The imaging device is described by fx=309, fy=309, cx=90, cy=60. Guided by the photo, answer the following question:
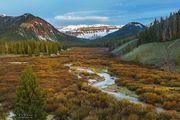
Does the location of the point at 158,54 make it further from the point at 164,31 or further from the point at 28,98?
the point at 28,98

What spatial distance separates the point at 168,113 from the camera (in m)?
26.5

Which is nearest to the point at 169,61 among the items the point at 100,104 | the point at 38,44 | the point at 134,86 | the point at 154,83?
the point at 154,83

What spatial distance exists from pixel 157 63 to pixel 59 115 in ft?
241

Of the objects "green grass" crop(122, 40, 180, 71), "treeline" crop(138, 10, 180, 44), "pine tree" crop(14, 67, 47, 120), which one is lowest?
"green grass" crop(122, 40, 180, 71)

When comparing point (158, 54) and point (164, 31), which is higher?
point (164, 31)

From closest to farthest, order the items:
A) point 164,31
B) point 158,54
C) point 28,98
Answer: point 28,98 → point 158,54 → point 164,31

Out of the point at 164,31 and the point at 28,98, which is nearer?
Result: the point at 28,98

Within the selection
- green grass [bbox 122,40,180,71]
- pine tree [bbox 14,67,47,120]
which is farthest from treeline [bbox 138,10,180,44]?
pine tree [bbox 14,67,47,120]

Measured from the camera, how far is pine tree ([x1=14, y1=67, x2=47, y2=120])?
78.2 feet

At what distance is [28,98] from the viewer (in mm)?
23938

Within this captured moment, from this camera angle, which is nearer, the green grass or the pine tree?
the pine tree

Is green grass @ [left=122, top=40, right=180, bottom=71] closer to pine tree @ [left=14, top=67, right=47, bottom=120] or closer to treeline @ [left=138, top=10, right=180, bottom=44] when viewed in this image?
treeline @ [left=138, top=10, right=180, bottom=44]

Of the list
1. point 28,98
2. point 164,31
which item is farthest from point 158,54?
point 28,98

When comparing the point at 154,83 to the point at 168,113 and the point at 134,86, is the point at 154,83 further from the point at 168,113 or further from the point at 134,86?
the point at 168,113
